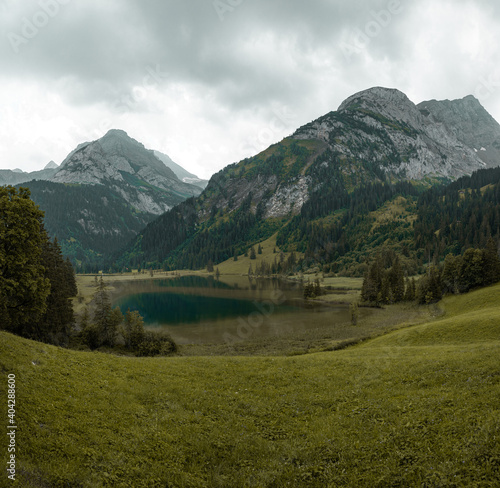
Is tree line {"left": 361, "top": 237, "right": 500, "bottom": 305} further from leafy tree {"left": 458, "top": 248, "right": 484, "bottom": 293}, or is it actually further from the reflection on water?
the reflection on water

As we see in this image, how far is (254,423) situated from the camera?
1750 centimetres

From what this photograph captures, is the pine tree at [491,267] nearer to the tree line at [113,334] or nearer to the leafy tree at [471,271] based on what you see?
the leafy tree at [471,271]

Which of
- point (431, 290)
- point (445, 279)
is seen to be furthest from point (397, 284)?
point (445, 279)

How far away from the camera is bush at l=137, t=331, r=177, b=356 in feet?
173

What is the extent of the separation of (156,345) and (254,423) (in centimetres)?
4077

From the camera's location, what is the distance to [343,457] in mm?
13219

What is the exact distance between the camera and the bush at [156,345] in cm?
5262

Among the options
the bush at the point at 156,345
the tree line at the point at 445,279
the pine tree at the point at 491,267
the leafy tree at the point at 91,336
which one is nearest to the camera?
the bush at the point at 156,345

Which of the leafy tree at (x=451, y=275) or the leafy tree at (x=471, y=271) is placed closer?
the leafy tree at (x=471, y=271)

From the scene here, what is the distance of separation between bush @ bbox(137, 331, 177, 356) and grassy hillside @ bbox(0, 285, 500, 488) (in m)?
28.5

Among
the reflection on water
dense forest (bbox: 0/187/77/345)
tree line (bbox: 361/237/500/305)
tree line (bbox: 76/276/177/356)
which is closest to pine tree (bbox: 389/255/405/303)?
tree line (bbox: 361/237/500/305)

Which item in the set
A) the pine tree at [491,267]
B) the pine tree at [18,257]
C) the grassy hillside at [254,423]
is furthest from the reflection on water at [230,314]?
the grassy hillside at [254,423]

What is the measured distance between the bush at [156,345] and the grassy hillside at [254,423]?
28.5 metres

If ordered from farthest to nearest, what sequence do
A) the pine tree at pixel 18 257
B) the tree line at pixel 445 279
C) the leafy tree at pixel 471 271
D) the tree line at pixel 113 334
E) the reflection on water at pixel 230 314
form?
the leafy tree at pixel 471 271
the tree line at pixel 445 279
the reflection on water at pixel 230 314
the tree line at pixel 113 334
the pine tree at pixel 18 257
